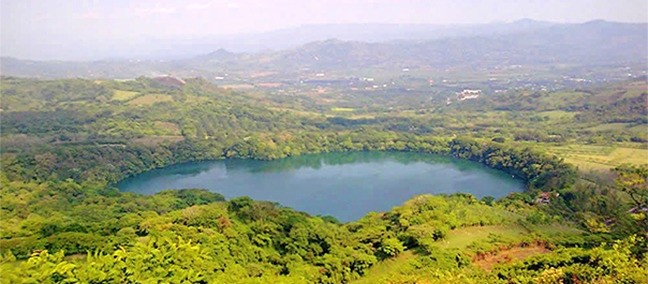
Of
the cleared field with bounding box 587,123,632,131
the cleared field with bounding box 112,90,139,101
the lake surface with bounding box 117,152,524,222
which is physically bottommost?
the lake surface with bounding box 117,152,524,222

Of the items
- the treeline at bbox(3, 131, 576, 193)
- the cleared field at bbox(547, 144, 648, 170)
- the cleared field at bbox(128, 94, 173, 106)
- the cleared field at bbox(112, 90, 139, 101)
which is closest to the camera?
the treeline at bbox(3, 131, 576, 193)

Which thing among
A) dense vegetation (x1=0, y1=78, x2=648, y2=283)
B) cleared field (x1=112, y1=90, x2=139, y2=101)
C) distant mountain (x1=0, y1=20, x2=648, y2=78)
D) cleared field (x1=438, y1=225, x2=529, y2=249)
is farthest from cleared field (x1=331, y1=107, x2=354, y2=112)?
distant mountain (x1=0, y1=20, x2=648, y2=78)

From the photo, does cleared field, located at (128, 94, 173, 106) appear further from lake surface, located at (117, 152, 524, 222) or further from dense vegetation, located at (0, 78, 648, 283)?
lake surface, located at (117, 152, 524, 222)

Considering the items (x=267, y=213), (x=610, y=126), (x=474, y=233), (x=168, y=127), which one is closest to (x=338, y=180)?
(x=267, y=213)

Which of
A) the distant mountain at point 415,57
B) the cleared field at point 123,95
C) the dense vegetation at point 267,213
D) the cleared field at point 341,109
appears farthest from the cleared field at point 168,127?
the distant mountain at point 415,57

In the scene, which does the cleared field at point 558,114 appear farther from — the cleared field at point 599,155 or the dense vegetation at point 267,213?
the cleared field at point 599,155

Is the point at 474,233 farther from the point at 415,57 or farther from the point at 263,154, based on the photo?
the point at 415,57

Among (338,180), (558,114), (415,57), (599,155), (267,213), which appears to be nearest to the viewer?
(267,213)
